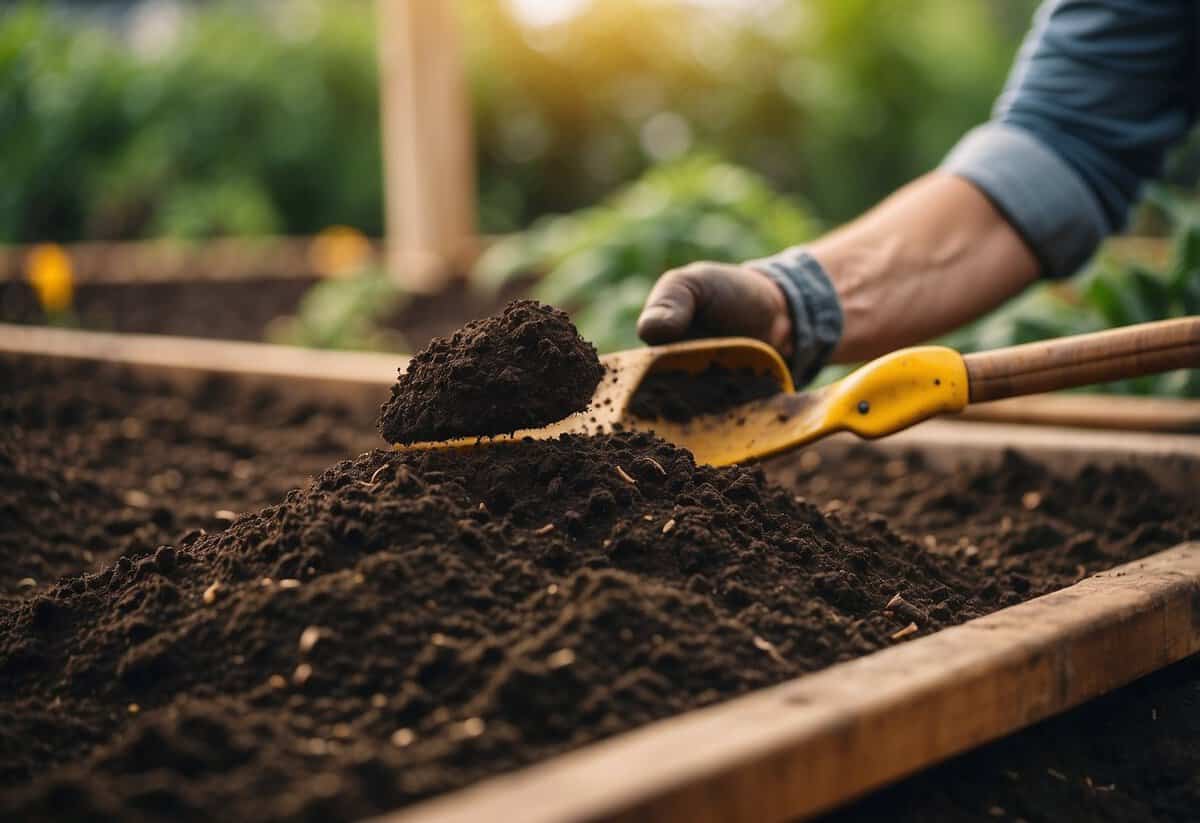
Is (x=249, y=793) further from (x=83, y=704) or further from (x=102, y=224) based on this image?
(x=102, y=224)

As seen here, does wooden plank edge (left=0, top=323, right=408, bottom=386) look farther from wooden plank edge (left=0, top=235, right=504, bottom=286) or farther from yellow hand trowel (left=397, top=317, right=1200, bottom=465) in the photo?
wooden plank edge (left=0, top=235, right=504, bottom=286)

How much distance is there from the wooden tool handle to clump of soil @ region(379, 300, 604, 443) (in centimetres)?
62

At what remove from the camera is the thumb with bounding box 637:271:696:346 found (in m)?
1.99

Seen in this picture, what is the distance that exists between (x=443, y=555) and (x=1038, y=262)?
171cm

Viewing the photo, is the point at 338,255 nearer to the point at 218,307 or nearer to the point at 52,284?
the point at 218,307

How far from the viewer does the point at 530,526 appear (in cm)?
154

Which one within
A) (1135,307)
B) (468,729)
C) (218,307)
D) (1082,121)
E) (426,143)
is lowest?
(218,307)

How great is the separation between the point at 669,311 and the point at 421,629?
0.86 metres

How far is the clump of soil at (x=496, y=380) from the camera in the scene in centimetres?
172

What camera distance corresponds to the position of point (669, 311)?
1.99m

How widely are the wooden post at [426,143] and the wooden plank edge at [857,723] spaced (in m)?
4.79

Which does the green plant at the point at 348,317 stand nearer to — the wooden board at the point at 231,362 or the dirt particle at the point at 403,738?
the wooden board at the point at 231,362

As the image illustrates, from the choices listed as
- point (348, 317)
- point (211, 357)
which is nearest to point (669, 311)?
point (211, 357)

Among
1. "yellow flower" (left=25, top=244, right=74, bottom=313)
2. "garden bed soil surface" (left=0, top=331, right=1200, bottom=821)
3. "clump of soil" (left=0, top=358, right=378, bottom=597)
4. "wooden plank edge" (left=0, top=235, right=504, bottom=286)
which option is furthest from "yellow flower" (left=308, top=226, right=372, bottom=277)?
"garden bed soil surface" (left=0, top=331, right=1200, bottom=821)
